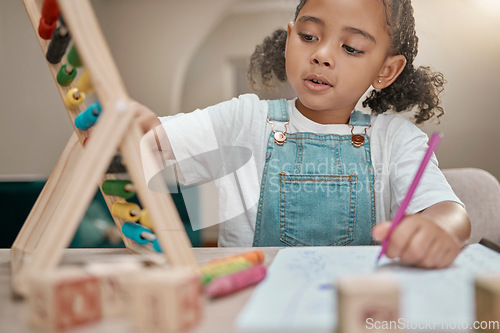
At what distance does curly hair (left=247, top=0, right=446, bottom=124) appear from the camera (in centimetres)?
97

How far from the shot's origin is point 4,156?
2.20 m

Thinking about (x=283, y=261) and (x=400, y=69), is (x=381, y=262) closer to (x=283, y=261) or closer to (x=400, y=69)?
(x=283, y=261)

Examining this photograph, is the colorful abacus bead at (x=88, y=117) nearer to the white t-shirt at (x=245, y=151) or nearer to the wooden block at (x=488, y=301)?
the white t-shirt at (x=245, y=151)

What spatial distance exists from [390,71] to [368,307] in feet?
2.54

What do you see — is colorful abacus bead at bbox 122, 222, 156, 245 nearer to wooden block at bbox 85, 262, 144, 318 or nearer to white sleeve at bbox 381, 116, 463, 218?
wooden block at bbox 85, 262, 144, 318

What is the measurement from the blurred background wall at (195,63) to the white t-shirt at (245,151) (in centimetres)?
23

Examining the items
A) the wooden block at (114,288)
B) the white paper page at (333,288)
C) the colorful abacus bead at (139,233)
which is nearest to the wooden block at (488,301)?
the white paper page at (333,288)

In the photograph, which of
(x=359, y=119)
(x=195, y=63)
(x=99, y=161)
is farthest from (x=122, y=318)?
(x=195, y=63)

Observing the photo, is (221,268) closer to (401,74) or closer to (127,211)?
(127,211)

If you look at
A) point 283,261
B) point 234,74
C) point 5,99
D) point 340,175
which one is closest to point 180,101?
point 234,74

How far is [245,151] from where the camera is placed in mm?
997

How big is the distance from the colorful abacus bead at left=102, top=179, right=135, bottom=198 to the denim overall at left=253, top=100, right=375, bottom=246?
346mm

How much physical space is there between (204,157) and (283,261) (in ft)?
1.48

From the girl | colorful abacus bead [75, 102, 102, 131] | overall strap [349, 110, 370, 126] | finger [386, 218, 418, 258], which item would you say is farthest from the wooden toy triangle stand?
overall strap [349, 110, 370, 126]
